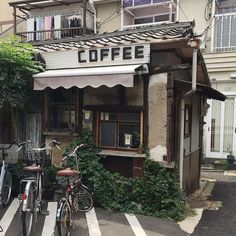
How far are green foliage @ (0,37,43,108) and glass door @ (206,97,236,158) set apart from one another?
367 inches

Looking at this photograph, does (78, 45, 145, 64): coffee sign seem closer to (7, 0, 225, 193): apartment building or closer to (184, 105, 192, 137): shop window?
(7, 0, 225, 193): apartment building

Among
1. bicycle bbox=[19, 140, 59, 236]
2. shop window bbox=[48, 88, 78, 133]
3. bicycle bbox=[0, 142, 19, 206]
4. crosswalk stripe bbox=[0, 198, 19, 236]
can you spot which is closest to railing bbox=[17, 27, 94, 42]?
shop window bbox=[48, 88, 78, 133]

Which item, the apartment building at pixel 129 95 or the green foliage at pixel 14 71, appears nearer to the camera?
the apartment building at pixel 129 95

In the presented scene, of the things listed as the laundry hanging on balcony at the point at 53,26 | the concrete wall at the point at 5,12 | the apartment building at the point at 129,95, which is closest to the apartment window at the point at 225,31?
the apartment building at the point at 129,95

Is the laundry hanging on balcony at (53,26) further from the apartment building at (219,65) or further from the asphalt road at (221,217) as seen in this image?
the asphalt road at (221,217)

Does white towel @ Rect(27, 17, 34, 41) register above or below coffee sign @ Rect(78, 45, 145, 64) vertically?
above

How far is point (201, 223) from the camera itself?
290 inches

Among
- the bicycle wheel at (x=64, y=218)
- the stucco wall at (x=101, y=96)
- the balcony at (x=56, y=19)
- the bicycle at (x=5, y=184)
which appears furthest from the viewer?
the balcony at (x=56, y=19)

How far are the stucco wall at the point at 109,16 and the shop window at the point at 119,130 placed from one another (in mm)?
10161

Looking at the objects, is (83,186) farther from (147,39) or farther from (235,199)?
(235,199)

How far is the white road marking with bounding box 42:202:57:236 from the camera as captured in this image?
6.45m

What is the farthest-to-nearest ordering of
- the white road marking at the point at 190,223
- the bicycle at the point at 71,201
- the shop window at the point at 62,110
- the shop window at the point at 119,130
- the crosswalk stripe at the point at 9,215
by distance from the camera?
1. the shop window at the point at 62,110
2. the shop window at the point at 119,130
3. the white road marking at the point at 190,223
4. the crosswalk stripe at the point at 9,215
5. the bicycle at the point at 71,201

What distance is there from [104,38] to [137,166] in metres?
3.58

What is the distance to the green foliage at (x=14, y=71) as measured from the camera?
785 centimetres
